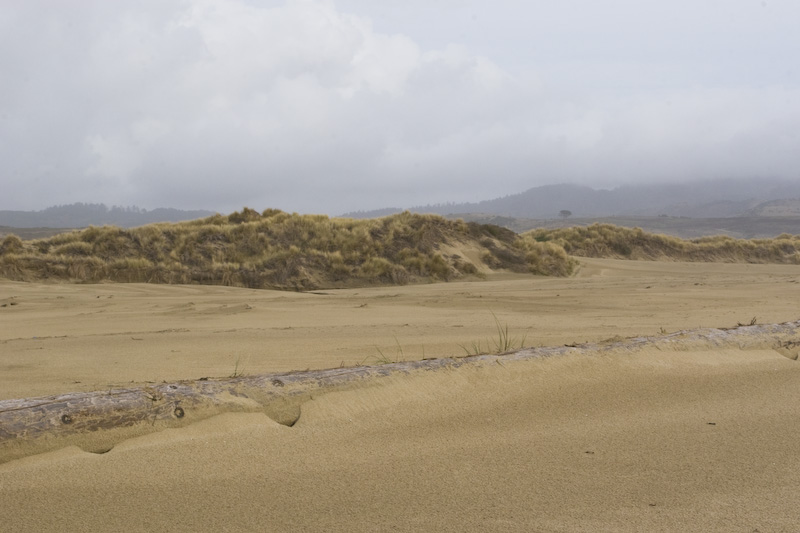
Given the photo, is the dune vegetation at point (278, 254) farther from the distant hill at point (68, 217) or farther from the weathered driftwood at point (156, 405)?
the distant hill at point (68, 217)

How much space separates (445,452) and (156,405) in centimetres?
150

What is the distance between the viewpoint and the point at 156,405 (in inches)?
125

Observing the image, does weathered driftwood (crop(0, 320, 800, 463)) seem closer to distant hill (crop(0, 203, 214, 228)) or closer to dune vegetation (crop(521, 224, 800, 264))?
dune vegetation (crop(521, 224, 800, 264))

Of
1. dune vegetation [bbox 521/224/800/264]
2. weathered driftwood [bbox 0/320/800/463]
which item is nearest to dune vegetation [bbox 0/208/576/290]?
dune vegetation [bbox 521/224/800/264]

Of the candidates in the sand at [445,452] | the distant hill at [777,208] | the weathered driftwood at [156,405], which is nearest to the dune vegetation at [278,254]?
the sand at [445,452]

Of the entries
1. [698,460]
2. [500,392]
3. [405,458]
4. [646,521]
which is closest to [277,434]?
[405,458]

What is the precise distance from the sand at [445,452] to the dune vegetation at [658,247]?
20.0 meters

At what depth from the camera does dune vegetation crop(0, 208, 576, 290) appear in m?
14.9

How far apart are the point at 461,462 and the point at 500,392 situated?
1.01 m

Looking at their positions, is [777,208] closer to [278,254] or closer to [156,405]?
[278,254]

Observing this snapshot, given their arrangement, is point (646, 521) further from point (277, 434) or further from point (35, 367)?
point (35, 367)

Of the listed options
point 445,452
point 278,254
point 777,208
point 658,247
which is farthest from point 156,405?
point 777,208

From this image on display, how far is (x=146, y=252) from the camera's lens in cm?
1559

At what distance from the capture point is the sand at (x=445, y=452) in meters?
2.37
